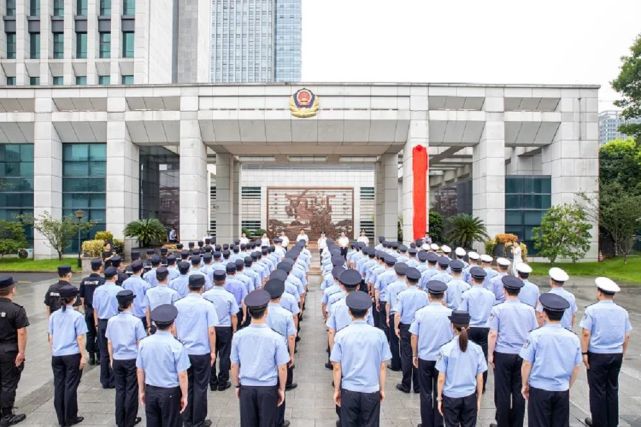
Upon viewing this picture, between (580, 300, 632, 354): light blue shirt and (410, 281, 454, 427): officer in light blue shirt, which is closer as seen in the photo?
(410, 281, 454, 427): officer in light blue shirt

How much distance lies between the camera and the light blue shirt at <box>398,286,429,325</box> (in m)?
6.29

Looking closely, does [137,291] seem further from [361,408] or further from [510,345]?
[510,345]

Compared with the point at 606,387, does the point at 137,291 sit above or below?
above

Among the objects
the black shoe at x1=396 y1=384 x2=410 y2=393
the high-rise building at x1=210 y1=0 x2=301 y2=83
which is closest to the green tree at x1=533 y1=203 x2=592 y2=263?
the black shoe at x1=396 y1=384 x2=410 y2=393

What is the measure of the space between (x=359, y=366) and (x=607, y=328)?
11.7 feet

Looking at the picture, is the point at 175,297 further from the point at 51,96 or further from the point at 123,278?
the point at 51,96

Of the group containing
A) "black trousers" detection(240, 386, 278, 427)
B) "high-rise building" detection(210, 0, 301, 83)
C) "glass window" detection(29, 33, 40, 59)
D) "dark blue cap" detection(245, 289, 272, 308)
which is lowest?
"black trousers" detection(240, 386, 278, 427)

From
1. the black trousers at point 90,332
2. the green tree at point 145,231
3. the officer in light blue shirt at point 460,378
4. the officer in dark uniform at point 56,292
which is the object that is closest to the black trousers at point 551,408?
the officer in light blue shirt at point 460,378

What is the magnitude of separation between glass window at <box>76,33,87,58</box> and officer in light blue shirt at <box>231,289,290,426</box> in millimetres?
40332

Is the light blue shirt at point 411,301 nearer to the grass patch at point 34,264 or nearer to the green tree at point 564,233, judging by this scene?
the green tree at point 564,233

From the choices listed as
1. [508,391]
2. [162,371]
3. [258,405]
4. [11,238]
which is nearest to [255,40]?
A: [11,238]

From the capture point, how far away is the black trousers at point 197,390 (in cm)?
544

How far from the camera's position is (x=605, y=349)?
534 cm

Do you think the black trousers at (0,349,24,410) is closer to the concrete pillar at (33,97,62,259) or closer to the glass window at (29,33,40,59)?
the concrete pillar at (33,97,62,259)
